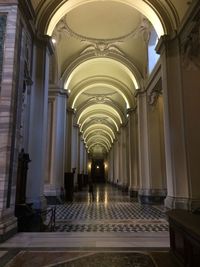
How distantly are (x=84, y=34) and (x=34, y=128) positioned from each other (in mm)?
7199

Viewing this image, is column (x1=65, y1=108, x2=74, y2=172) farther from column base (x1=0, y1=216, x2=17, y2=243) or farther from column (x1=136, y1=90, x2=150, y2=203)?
column base (x1=0, y1=216, x2=17, y2=243)

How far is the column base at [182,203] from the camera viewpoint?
638 centimetres

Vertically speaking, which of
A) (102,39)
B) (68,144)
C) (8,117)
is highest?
(102,39)

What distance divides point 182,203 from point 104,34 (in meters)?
9.03

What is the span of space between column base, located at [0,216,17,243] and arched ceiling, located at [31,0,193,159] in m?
5.43

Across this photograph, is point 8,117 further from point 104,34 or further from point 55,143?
point 104,34

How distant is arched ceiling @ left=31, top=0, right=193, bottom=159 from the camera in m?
7.67

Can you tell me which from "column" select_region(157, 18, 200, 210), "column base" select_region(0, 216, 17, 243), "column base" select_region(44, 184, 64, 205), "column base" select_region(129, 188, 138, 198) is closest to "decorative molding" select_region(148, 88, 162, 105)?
"column" select_region(157, 18, 200, 210)

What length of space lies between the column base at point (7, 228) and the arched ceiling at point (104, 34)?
543 centimetres

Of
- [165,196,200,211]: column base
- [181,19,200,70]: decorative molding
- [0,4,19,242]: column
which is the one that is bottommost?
[165,196,200,211]: column base

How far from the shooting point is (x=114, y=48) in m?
13.1

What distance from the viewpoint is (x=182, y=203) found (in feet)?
21.7

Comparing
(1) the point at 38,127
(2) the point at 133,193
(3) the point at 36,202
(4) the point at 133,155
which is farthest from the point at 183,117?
(2) the point at 133,193

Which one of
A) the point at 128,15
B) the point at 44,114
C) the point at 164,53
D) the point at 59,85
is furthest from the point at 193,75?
the point at 59,85
